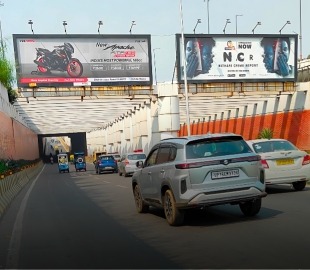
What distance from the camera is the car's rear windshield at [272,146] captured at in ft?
45.0

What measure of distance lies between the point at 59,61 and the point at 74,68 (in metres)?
1.26

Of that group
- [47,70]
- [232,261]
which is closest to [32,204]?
[232,261]

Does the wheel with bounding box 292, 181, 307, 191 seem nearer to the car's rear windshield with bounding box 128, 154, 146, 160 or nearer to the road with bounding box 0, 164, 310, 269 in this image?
the road with bounding box 0, 164, 310, 269

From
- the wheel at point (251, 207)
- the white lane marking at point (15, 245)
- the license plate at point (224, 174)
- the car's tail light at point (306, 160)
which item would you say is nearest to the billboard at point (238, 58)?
the car's tail light at point (306, 160)

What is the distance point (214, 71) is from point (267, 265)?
30947 millimetres

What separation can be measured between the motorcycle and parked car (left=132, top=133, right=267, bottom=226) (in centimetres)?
2539

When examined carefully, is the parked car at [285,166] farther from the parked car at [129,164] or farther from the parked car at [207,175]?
the parked car at [129,164]

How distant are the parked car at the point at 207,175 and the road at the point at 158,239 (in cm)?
48

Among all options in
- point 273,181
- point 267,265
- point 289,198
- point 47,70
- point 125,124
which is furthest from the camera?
point 125,124

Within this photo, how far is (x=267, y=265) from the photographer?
223 inches

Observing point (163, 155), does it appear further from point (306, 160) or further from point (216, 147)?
point (306, 160)

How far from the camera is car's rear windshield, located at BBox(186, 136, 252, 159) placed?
8664mm

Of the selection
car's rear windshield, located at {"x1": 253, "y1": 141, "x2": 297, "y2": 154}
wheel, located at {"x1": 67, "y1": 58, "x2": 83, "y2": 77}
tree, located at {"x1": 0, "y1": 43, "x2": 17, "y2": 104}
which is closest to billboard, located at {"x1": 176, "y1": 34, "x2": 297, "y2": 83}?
wheel, located at {"x1": 67, "y1": 58, "x2": 83, "y2": 77}

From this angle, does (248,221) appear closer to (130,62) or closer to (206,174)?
(206,174)
